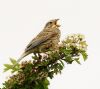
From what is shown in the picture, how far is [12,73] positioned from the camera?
5.25 metres

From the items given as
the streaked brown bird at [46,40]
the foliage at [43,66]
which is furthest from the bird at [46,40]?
the foliage at [43,66]

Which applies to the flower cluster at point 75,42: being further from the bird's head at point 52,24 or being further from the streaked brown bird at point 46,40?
the bird's head at point 52,24

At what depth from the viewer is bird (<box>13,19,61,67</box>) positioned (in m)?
7.38

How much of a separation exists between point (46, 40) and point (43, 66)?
348 cm

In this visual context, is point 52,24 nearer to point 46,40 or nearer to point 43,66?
point 46,40

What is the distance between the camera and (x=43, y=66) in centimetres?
518

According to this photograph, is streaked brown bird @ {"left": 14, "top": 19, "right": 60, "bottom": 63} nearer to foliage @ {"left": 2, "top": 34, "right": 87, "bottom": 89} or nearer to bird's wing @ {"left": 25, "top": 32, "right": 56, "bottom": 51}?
bird's wing @ {"left": 25, "top": 32, "right": 56, "bottom": 51}

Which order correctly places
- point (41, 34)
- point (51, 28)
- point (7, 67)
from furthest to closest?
point (51, 28) → point (41, 34) → point (7, 67)

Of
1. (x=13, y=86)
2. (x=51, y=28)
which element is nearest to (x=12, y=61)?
(x=13, y=86)

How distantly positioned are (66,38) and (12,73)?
3.84 feet

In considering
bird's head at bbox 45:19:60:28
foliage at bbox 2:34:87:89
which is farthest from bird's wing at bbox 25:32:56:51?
foliage at bbox 2:34:87:89

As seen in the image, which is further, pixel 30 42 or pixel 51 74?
pixel 30 42

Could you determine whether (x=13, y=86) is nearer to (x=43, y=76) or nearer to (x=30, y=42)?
(x=43, y=76)

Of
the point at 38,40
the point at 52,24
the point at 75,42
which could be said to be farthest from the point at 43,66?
the point at 52,24
